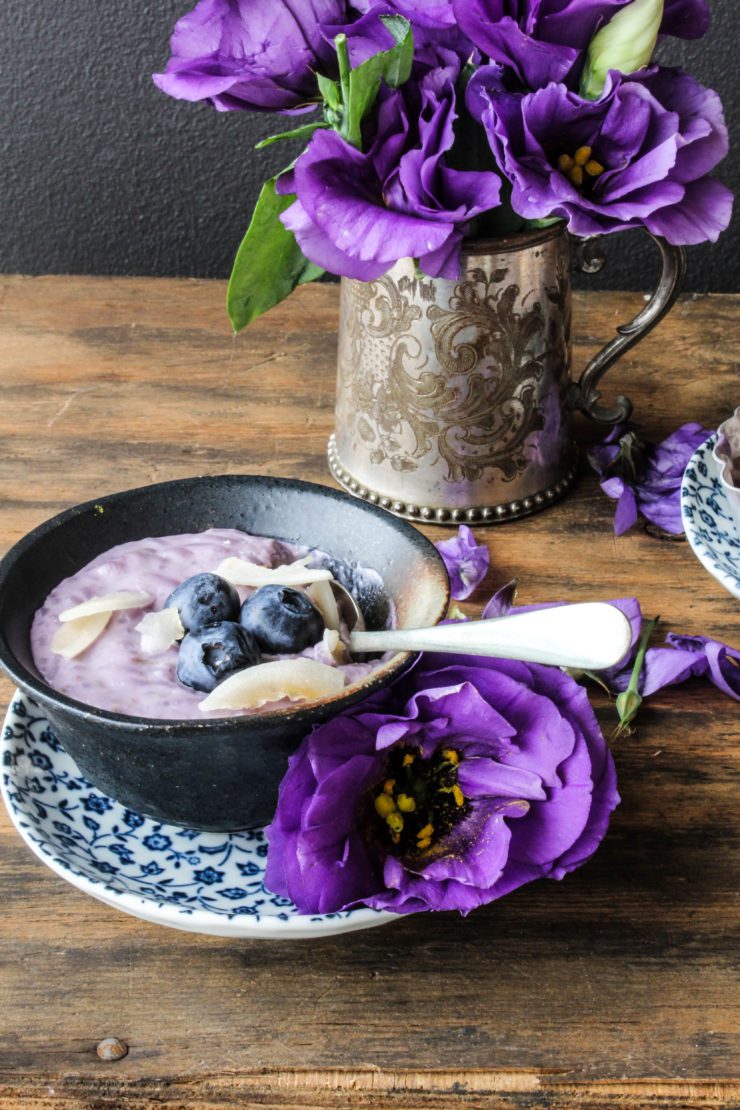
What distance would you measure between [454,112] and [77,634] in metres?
0.37

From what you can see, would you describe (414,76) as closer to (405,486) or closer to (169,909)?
→ (405,486)

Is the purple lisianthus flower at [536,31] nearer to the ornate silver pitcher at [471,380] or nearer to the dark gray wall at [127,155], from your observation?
the ornate silver pitcher at [471,380]

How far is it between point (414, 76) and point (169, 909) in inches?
19.3

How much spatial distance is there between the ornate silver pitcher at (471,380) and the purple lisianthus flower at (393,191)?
0.06m

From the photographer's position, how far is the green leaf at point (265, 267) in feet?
2.57

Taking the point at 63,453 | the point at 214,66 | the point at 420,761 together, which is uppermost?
the point at 214,66

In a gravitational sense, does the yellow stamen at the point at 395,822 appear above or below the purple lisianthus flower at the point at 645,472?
above

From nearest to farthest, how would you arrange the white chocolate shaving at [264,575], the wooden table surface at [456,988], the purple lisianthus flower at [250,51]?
the wooden table surface at [456,988]
the white chocolate shaving at [264,575]
the purple lisianthus flower at [250,51]

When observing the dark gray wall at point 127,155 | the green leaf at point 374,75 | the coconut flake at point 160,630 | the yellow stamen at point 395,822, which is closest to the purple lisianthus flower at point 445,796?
the yellow stamen at point 395,822

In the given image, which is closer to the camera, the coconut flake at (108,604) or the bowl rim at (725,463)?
the coconut flake at (108,604)

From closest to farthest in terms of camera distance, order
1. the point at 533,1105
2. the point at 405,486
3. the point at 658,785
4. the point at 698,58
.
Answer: the point at 533,1105 < the point at 658,785 < the point at 405,486 < the point at 698,58

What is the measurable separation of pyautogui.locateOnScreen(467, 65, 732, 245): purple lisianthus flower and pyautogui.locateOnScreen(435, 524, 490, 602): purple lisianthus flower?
0.21 metres

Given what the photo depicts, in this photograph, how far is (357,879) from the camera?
506 millimetres

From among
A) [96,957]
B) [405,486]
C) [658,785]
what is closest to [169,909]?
[96,957]
